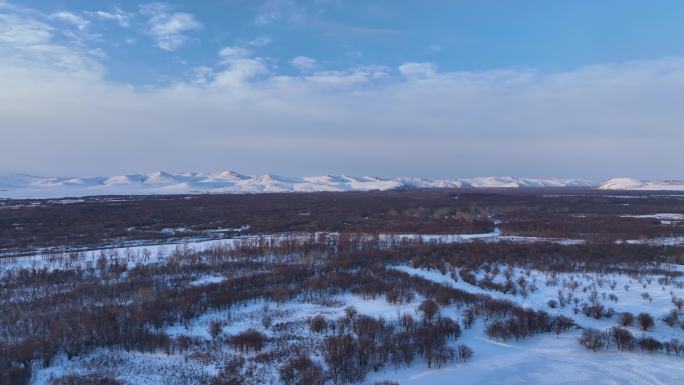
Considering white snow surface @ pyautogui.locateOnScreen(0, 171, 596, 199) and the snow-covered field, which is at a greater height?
white snow surface @ pyautogui.locateOnScreen(0, 171, 596, 199)

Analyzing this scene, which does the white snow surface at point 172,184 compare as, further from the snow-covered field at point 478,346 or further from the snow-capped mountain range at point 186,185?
the snow-covered field at point 478,346

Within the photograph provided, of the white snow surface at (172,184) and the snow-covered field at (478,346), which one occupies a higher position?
the white snow surface at (172,184)

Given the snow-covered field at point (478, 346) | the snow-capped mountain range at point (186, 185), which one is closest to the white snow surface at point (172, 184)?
the snow-capped mountain range at point (186, 185)

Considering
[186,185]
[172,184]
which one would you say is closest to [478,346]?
[186,185]

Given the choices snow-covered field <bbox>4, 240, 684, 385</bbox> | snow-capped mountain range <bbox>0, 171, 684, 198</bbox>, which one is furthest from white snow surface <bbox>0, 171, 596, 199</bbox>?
snow-covered field <bbox>4, 240, 684, 385</bbox>

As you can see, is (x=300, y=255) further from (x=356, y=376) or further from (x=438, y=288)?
(x=356, y=376)

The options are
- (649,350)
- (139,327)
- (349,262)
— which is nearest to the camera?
(649,350)

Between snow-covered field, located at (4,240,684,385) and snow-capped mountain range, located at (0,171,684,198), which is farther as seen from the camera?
snow-capped mountain range, located at (0,171,684,198)

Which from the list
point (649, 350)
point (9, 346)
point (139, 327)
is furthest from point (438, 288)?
point (9, 346)

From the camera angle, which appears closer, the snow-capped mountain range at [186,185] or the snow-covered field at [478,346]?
the snow-covered field at [478,346]

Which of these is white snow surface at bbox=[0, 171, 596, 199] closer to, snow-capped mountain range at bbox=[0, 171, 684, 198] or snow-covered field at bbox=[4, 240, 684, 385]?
snow-capped mountain range at bbox=[0, 171, 684, 198]

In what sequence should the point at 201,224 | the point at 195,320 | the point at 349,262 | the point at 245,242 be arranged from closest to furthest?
the point at 195,320 → the point at 349,262 → the point at 245,242 → the point at 201,224
